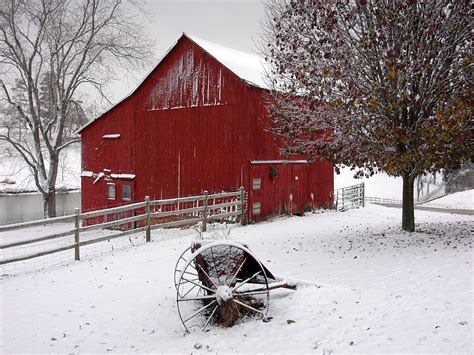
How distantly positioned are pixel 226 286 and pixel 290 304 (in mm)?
1067

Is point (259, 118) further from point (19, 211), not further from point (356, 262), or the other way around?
point (19, 211)

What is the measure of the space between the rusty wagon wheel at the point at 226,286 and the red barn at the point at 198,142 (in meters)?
9.08

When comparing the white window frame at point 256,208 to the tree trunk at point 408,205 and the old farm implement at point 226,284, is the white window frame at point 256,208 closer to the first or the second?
the tree trunk at point 408,205

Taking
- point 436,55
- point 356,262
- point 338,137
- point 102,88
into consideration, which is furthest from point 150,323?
point 102,88

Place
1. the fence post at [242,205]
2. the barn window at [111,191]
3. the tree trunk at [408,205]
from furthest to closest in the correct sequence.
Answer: the barn window at [111,191] → the fence post at [242,205] → the tree trunk at [408,205]

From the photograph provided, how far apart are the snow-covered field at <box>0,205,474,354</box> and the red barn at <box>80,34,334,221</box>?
19.8ft

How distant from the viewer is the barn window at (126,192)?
2001 cm

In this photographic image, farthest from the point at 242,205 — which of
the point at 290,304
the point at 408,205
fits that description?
the point at 290,304

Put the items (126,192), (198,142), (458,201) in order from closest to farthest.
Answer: (198,142), (126,192), (458,201)

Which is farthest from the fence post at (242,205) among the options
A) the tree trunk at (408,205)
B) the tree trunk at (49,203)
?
the tree trunk at (49,203)

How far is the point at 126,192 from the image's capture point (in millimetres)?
20234

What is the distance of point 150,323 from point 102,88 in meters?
21.0

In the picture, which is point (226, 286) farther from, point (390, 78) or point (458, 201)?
point (458, 201)

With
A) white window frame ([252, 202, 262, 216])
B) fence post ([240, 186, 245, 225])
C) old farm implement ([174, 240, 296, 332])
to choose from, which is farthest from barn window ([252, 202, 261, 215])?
old farm implement ([174, 240, 296, 332])
